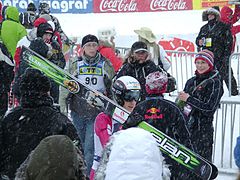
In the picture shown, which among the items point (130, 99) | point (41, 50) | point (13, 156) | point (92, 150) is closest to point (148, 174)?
point (13, 156)

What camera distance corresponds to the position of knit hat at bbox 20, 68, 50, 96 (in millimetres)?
4133

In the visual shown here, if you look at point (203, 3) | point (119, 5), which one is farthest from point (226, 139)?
point (119, 5)

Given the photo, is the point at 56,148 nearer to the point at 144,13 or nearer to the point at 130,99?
the point at 130,99

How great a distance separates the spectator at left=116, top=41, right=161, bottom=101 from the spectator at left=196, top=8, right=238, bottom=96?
424cm

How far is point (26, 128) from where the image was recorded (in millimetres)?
4016

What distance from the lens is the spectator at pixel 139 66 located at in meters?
7.26

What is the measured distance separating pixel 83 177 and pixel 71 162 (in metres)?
0.18

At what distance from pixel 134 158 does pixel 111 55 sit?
560 centimetres

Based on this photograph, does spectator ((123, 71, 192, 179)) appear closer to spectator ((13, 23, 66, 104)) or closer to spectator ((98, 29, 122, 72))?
spectator ((13, 23, 66, 104))

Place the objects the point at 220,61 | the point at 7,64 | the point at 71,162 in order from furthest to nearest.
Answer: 1. the point at 220,61
2. the point at 7,64
3. the point at 71,162

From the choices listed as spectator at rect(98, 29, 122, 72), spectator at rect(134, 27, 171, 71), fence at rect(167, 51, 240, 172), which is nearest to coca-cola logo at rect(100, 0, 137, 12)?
fence at rect(167, 51, 240, 172)

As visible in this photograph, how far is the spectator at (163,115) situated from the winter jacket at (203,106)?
1.66 m

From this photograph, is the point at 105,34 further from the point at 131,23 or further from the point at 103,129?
the point at 131,23

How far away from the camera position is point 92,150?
7.12 metres
